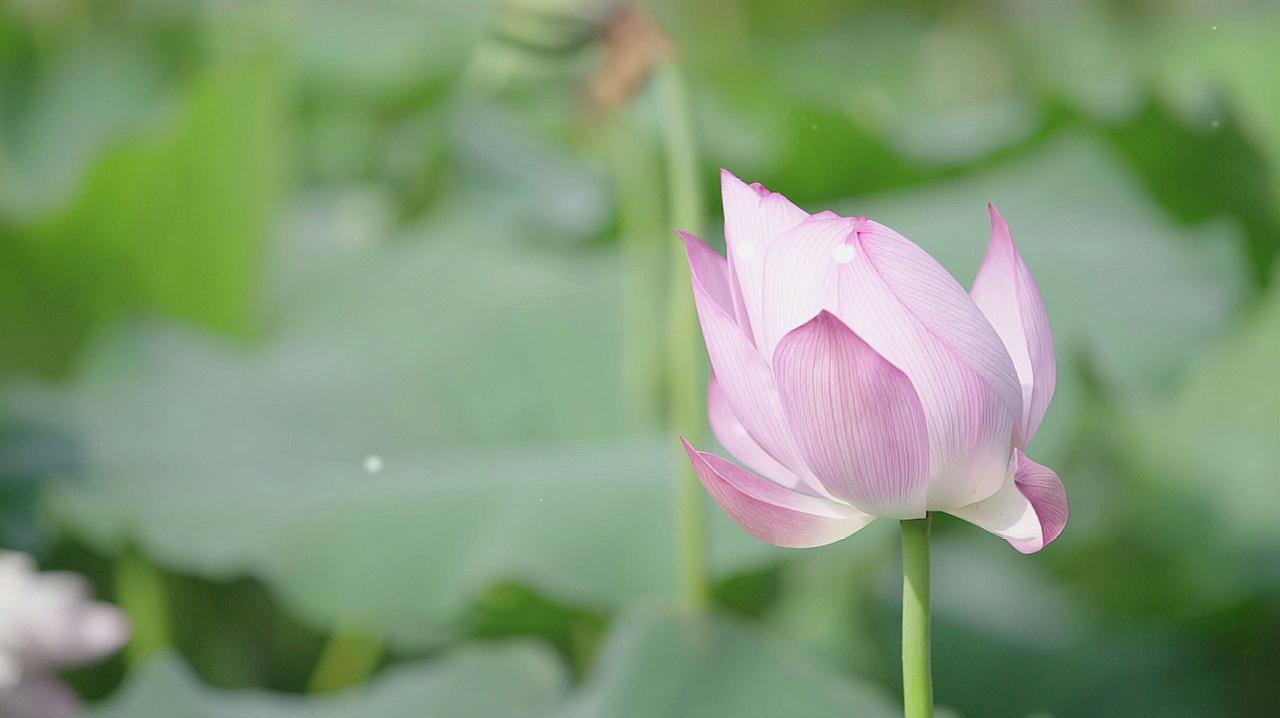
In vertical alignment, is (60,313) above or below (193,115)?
below

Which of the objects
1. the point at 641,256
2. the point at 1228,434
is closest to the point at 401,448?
the point at 641,256

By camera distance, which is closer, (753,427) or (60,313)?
(753,427)

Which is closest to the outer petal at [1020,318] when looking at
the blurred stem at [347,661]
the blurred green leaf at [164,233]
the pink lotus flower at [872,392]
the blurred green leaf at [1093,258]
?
the pink lotus flower at [872,392]

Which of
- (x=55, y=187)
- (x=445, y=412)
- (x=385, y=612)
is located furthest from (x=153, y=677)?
(x=55, y=187)

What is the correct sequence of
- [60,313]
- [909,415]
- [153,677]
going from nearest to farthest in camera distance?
[909,415] → [153,677] → [60,313]

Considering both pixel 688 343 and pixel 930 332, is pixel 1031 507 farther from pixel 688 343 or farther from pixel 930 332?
pixel 688 343

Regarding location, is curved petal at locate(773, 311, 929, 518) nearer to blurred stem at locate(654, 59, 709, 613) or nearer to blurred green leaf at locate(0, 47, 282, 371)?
blurred stem at locate(654, 59, 709, 613)

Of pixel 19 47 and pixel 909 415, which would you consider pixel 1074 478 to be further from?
pixel 19 47
